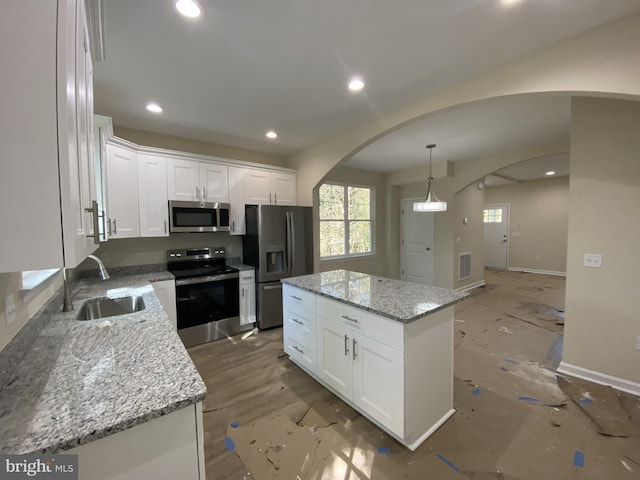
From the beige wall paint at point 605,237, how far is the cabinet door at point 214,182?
380 cm

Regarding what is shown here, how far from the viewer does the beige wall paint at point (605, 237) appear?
2.18 m

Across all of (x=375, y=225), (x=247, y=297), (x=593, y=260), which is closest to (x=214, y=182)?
(x=247, y=297)

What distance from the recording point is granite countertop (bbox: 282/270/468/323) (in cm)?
170

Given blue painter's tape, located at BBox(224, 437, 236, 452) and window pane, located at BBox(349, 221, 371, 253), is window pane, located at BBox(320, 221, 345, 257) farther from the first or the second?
blue painter's tape, located at BBox(224, 437, 236, 452)

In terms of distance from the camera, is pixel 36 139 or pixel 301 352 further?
pixel 301 352

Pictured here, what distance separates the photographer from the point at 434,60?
1.98 metres

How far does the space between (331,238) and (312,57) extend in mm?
3762

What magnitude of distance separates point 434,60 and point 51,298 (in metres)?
3.11

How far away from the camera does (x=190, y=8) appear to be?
1467mm

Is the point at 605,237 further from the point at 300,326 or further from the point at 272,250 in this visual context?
the point at 272,250

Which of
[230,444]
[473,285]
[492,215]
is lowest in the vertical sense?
[230,444]

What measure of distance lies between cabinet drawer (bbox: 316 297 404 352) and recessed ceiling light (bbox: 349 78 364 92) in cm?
187

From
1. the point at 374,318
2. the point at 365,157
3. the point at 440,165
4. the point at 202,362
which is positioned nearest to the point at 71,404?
the point at 374,318

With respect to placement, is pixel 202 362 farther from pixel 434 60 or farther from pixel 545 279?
pixel 545 279
